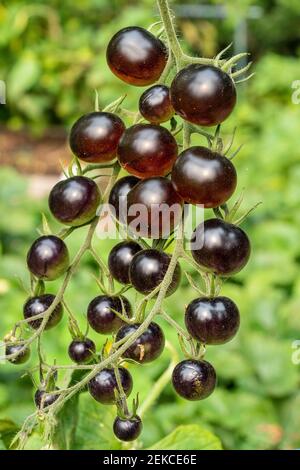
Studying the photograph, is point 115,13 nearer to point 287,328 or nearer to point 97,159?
point 287,328

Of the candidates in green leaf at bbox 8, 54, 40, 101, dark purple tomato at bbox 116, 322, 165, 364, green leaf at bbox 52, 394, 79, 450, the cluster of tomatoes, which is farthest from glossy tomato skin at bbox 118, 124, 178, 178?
green leaf at bbox 8, 54, 40, 101

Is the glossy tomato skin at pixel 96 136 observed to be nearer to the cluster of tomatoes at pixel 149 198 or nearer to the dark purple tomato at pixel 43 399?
the cluster of tomatoes at pixel 149 198

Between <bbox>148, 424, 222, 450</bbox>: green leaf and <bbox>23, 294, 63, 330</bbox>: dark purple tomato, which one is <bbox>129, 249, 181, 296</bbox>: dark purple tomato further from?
<bbox>148, 424, 222, 450</bbox>: green leaf

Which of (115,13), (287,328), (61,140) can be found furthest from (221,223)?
(115,13)

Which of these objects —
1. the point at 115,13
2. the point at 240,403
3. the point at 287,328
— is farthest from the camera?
the point at 115,13

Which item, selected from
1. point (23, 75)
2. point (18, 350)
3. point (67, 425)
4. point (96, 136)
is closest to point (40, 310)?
point (18, 350)

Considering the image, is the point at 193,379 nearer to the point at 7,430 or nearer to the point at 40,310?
the point at 40,310

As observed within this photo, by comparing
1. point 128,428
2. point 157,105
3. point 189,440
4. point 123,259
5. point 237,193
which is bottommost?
point 237,193

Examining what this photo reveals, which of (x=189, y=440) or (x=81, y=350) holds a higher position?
(x=81, y=350)
